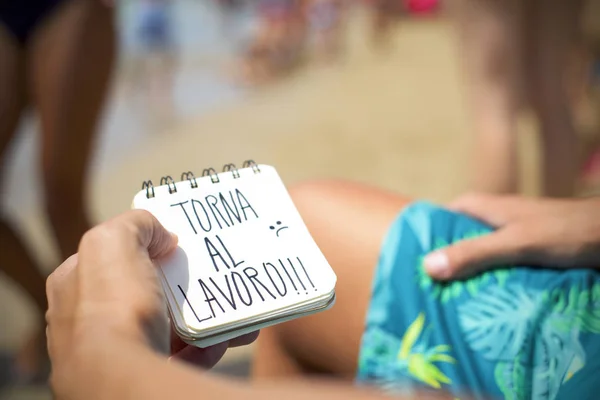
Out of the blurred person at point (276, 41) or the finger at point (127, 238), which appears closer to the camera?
the finger at point (127, 238)

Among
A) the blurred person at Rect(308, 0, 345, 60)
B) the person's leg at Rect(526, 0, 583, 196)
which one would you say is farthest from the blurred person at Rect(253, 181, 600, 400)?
the blurred person at Rect(308, 0, 345, 60)

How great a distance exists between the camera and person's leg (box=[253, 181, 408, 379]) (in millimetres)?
466

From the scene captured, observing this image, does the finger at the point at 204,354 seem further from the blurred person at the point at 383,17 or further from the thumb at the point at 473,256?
the blurred person at the point at 383,17

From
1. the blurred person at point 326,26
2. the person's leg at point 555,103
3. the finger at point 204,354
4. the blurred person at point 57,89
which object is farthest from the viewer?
the blurred person at point 326,26

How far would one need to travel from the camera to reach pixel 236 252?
0.34 meters

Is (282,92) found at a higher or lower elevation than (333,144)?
higher

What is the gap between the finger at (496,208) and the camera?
50 centimetres

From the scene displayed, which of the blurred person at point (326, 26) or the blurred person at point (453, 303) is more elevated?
the blurred person at point (326, 26)

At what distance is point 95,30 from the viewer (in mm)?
868

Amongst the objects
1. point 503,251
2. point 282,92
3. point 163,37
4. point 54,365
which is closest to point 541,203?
point 503,251

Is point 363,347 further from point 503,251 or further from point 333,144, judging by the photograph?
point 333,144

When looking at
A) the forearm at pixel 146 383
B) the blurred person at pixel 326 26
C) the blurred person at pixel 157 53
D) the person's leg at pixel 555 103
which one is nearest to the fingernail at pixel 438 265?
the forearm at pixel 146 383

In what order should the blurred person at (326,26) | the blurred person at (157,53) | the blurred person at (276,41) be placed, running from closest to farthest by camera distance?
the blurred person at (157,53)
the blurred person at (276,41)
the blurred person at (326,26)

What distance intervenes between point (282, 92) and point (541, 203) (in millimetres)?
1440
